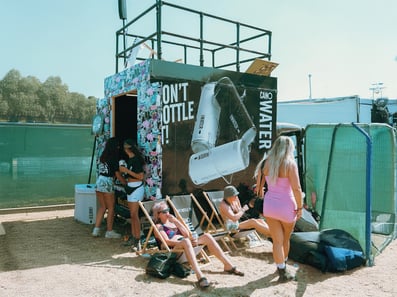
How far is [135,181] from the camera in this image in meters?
5.80

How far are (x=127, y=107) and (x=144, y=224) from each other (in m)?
3.06

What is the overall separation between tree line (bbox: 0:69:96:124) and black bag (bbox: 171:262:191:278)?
176 feet

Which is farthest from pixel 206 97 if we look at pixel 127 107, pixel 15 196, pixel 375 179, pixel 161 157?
pixel 15 196

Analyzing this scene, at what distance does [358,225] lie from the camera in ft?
17.1

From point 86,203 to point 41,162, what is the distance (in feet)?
7.77

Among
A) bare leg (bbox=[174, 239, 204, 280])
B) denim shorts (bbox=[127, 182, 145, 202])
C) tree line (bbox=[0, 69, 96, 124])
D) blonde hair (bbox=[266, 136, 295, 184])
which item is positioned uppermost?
tree line (bbox=[0, 69, 96, 124])

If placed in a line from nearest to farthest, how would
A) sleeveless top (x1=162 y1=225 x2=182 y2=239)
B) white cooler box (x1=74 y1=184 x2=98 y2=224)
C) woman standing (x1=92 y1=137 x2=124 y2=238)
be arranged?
1. sleeveless top (x1=162 y1=225 x2=182 y2=239)
2. woman standing (x1=92 y1=137 x2=124 y2=238)
3. white cooler box (x1=74 y1=184 x2=98 y2=224)

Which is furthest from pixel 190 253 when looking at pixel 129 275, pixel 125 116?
pixel 125 116

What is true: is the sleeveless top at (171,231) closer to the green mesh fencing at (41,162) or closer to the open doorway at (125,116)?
the open doorway at (125,116)

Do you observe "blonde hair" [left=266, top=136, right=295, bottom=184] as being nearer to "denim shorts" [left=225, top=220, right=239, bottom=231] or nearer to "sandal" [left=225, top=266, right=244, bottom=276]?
"sandal" [left=225, top=266, right=244, bottom=276]

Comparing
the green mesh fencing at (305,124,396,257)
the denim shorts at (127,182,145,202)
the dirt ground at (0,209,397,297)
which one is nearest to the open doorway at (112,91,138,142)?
the denim shorts at (127,182,145,202)

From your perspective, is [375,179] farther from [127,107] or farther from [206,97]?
[127,107]

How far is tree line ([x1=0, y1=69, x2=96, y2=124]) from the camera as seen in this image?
186 ft

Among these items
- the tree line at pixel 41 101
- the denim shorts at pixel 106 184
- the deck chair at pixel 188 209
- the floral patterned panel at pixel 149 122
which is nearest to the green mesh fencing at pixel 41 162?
the denim shorts at pixel 106 184
